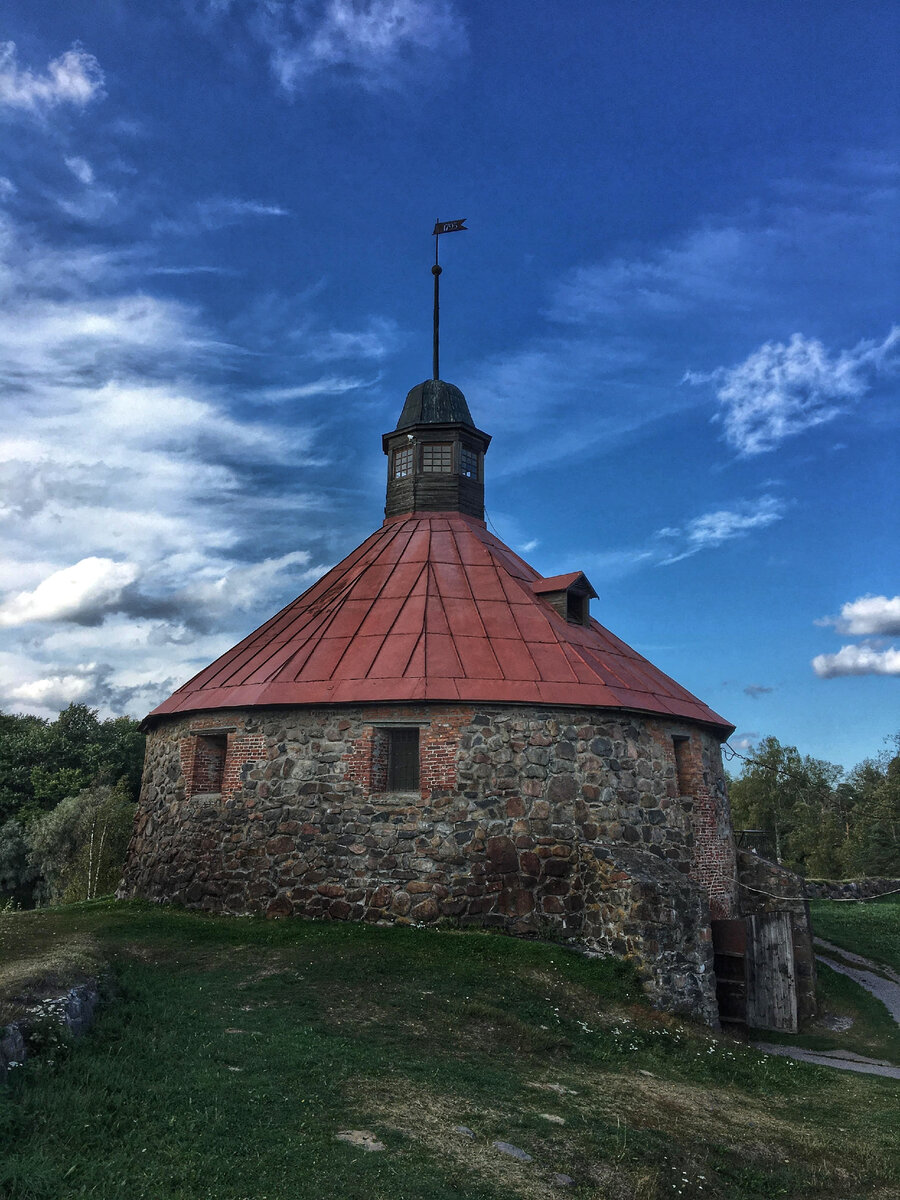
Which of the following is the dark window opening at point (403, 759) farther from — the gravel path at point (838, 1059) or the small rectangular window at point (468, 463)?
the small rectangular window at point (468, 463)

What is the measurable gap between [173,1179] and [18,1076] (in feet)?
5.02

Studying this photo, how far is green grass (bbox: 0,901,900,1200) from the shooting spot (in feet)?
18.0

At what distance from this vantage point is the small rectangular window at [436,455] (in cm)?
1888

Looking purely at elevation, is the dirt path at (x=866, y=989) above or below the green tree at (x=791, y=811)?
below

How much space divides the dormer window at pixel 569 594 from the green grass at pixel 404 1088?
6300 mm

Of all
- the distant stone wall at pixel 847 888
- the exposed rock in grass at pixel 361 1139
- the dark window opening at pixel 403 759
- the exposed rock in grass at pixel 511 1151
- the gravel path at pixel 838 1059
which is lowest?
the gravel path at pixel 838 1059

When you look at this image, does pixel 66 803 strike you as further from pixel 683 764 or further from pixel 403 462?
pixel 683 764

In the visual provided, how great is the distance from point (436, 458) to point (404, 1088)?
13.8m

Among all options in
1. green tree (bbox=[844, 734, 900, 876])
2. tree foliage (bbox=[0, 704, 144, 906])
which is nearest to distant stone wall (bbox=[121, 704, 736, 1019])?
tree foliage (bbox=[0, 704, 144, 906])

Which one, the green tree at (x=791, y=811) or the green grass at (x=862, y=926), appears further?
the green tree at (x=791, y=811)

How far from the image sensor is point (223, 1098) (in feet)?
20.5

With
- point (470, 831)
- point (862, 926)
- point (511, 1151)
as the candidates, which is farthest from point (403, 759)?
point (862, 926)

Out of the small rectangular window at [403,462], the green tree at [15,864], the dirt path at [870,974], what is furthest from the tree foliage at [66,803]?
the dirt path at [870,974]

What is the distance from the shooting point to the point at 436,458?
18.9 metres
